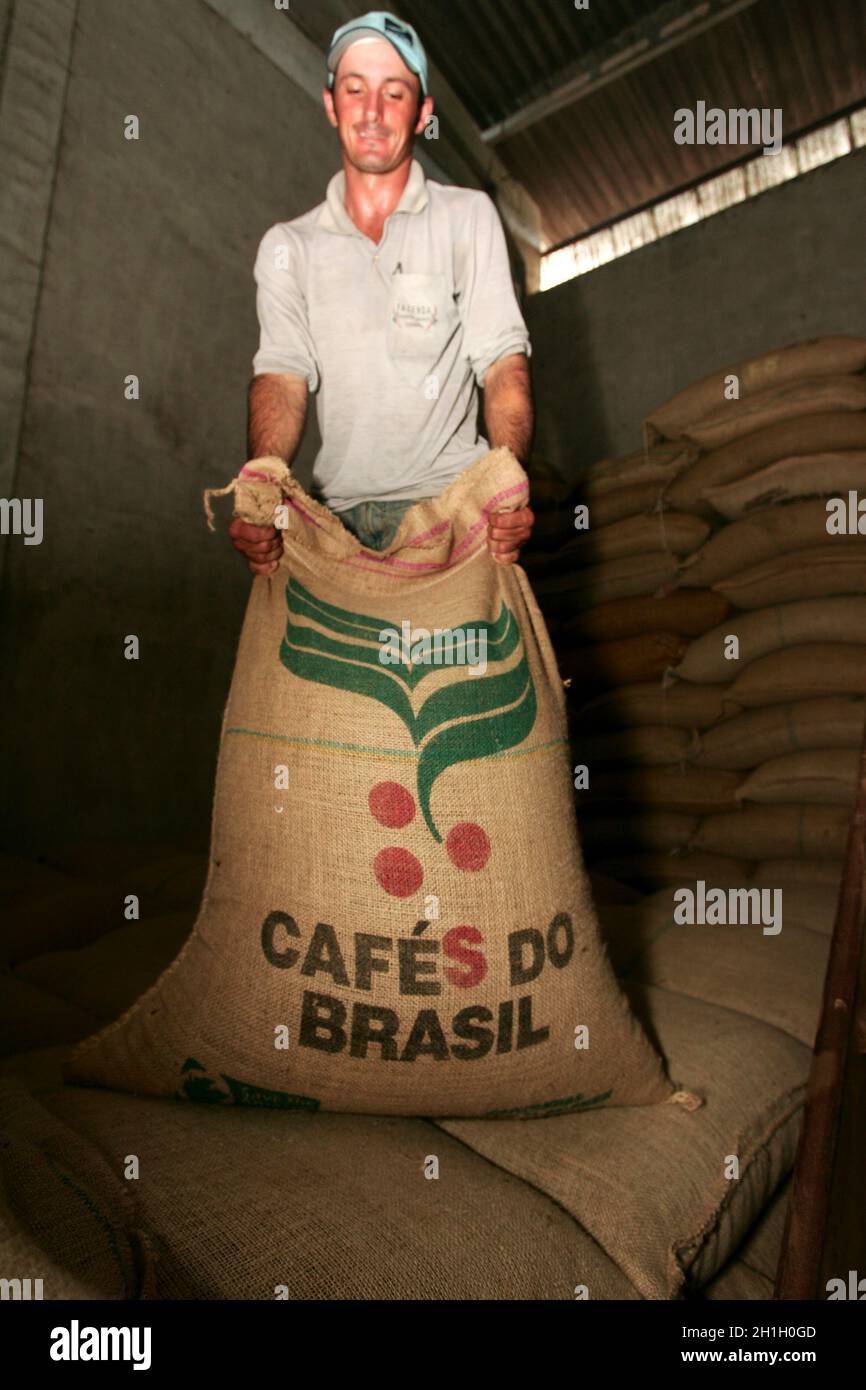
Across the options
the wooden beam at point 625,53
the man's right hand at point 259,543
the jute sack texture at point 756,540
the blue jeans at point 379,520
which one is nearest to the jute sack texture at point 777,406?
the jute sack texture at point 756,540

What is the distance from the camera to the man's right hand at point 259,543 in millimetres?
976

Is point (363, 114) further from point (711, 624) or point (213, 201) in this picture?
point (213, 201)

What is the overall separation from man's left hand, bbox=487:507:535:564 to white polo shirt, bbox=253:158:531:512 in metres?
0.28

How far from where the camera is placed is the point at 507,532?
39.6 inches

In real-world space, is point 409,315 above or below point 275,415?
above

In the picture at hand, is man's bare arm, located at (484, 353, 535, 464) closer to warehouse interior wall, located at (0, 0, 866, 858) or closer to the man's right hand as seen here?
the man's right hand

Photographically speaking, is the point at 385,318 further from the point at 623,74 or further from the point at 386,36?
the point at 623,74

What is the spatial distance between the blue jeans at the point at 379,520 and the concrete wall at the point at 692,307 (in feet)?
10.8

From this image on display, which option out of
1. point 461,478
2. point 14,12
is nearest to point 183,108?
point 14,12

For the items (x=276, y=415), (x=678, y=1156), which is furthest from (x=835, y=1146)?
(x=276, y=415)

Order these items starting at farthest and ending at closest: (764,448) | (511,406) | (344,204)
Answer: (764,448)
(344,204)
(511,406)

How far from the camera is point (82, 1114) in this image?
0.77 m

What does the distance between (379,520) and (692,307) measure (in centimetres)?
359

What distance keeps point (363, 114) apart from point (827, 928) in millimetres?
1731
